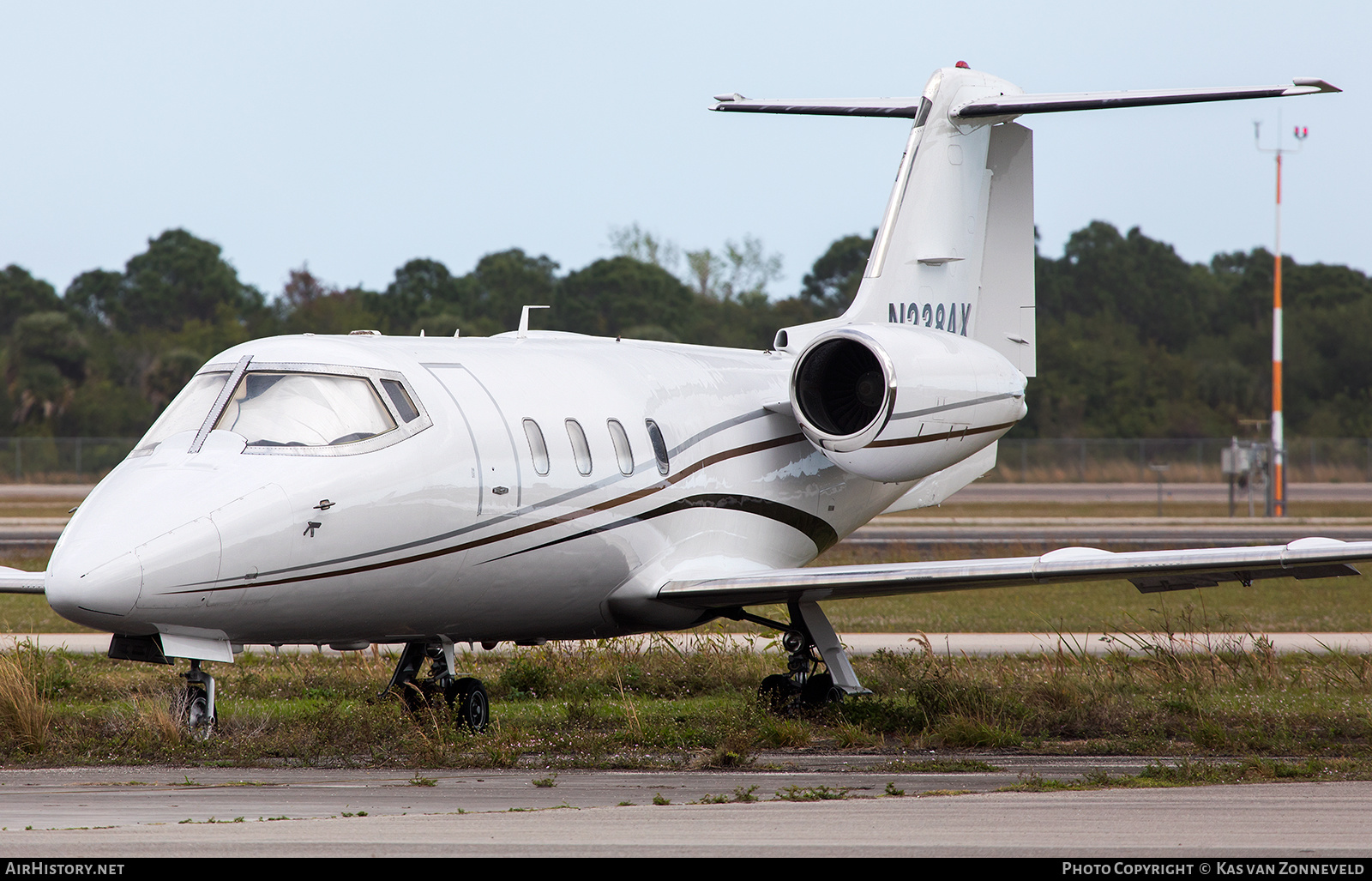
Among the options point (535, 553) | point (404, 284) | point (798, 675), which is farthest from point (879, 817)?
point (404, 284)

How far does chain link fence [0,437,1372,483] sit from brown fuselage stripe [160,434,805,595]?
50322mm

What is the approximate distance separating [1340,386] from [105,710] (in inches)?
2664

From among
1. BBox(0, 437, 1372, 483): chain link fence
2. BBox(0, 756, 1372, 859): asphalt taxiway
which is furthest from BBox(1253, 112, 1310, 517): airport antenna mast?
BBox(0, 756, 1372, 859): asphalt taxiway

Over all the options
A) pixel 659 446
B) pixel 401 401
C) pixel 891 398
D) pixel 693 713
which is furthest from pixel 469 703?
pixel 891 398

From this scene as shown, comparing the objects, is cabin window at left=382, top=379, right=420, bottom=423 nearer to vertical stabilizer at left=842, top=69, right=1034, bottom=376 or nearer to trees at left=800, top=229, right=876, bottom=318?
vertical stabilizer at left=842, top=69, right=1034, bottom=376

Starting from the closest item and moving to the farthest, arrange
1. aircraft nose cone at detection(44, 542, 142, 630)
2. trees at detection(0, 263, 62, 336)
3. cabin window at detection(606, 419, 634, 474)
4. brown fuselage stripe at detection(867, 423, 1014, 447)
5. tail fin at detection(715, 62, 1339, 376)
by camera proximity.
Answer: aircraft nose cone at detection(44, 542, 142, 630), cabin window at detection(606, 419, 634, 474), brown fuselage stripe at detection(867, 423, 1014, 447), tail fin at detection(715, 62, 1339, 376), trees at detection(0, 263, 62, 336)

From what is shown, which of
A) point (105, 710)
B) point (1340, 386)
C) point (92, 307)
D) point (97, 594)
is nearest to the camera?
point (97, 594)

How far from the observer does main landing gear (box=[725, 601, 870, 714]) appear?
13406mm

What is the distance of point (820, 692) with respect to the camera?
44.1 feet

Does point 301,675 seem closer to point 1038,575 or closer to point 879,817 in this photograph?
point 1038,575

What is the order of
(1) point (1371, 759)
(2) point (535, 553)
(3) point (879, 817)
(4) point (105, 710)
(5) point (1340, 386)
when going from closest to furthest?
(3) point (879, 817), (1) point (1371, 759), (2) point (535, 553), (4) point (105, 710), (5) point (1340, 386)

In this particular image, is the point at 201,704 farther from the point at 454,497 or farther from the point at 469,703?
the point at 469,703

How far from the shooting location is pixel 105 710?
13039 mm

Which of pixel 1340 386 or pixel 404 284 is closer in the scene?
pixel 1340 386
